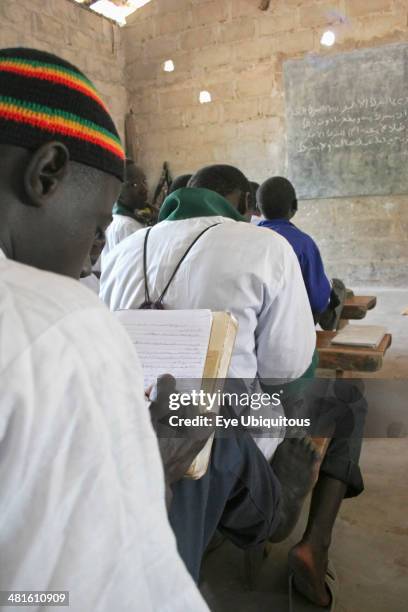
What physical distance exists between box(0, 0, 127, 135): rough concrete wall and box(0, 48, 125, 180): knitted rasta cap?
5.20 m

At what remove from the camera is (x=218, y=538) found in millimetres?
1918

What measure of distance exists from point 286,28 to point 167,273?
525cm

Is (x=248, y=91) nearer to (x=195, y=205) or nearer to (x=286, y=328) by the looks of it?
(x=195, y=205)

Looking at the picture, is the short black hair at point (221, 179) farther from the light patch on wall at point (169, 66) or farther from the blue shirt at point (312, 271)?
the light patch on wall at point (169, 66)

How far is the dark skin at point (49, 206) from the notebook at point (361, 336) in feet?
5.94

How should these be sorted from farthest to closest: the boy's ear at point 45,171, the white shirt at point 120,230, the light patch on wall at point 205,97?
the light patch on wall at point 205,97, the white shirt at point 120,230, the boy's ear at point 45,171

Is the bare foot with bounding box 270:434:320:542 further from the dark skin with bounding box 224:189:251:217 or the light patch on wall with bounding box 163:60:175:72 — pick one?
the light patch on wall with bounding box 163:60:175:72

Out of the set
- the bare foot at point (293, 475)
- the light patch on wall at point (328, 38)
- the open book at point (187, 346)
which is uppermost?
the light patch on wall at point (328, 38)

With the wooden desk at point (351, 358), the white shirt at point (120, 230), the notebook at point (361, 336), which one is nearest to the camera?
the wooden desk at point (351, 358)

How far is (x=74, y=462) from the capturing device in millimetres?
411

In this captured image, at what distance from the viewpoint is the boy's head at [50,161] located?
583 millimetres

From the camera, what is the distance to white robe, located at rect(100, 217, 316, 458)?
149cm

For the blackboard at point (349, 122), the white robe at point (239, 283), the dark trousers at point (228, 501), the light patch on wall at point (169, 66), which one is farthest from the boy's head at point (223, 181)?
the light patch on wall at point (169, 66)

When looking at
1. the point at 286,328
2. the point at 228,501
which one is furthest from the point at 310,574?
the point at 286,328
